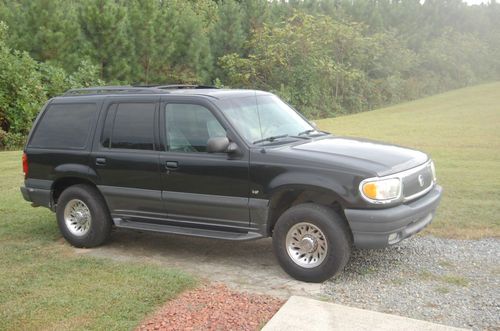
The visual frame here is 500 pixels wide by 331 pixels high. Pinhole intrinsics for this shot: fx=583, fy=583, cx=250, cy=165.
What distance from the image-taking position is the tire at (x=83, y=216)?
22.8ft

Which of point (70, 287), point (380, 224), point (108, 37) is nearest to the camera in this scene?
point (380, 224)

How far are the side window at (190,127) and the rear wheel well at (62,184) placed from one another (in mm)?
1393

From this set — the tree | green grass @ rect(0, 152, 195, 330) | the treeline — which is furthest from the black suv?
the tree

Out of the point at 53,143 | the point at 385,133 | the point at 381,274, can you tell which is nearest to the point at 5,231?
the point at 53,143

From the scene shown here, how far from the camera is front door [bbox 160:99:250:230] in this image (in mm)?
5957

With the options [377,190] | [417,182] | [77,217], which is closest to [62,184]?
[77,217]

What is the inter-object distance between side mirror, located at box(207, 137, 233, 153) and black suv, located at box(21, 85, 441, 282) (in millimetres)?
16

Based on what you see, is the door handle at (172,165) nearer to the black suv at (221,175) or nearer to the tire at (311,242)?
the black suv at (221,175)

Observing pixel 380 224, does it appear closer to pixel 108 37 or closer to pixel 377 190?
pixel 377 190

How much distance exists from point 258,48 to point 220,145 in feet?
88.9

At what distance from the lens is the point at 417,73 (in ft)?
132

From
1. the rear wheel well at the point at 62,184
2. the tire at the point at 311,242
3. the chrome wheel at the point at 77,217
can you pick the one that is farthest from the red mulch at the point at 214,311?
the rear wheel well at the point at 62,184

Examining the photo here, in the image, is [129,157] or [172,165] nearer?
[172,165]

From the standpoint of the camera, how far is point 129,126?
6.72 m
